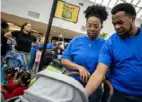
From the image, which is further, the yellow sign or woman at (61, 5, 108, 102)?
the yellow sign

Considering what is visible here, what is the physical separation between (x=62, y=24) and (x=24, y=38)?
11148 millimetres

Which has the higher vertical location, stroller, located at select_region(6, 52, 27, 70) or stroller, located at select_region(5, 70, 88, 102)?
stroller, located at select_region(5, 70, 88, 102)

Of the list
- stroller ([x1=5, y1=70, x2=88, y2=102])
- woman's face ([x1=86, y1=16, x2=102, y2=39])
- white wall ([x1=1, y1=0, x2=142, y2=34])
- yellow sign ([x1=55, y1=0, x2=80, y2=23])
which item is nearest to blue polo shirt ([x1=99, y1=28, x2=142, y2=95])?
woman's face ([x1=86, y1=16, x2=102, y2=39])

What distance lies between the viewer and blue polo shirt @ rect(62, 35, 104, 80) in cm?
269

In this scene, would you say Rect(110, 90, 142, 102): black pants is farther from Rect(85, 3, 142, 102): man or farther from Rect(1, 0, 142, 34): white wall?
Rect(1, 0, 142, 34): white wall

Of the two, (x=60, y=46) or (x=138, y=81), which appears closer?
(x=138, y=81)

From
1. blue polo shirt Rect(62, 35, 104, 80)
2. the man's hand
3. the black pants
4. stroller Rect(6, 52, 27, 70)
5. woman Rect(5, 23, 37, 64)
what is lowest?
stroller Rect(6, 52, 27, 70)

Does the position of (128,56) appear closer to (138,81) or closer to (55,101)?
(138,81)

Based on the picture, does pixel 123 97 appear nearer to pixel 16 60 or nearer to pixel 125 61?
pixel 125 61

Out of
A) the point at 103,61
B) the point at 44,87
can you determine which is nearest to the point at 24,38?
the point at 103,61

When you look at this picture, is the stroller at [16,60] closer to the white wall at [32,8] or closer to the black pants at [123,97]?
the black pants at [123,97]

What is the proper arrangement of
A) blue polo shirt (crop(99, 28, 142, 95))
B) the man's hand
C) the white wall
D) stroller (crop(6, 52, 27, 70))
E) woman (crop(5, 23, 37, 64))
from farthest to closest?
the white wall → woman (crop(5, 23, 37, 64)) → stroller (crop(6, 52, 27, 70)) → the man's hand → blue polo shirt (crop(99, 28, 142, 95))

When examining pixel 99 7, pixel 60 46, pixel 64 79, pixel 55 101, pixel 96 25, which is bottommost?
pixel 60 46

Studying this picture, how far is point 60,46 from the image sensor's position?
8984 mm
